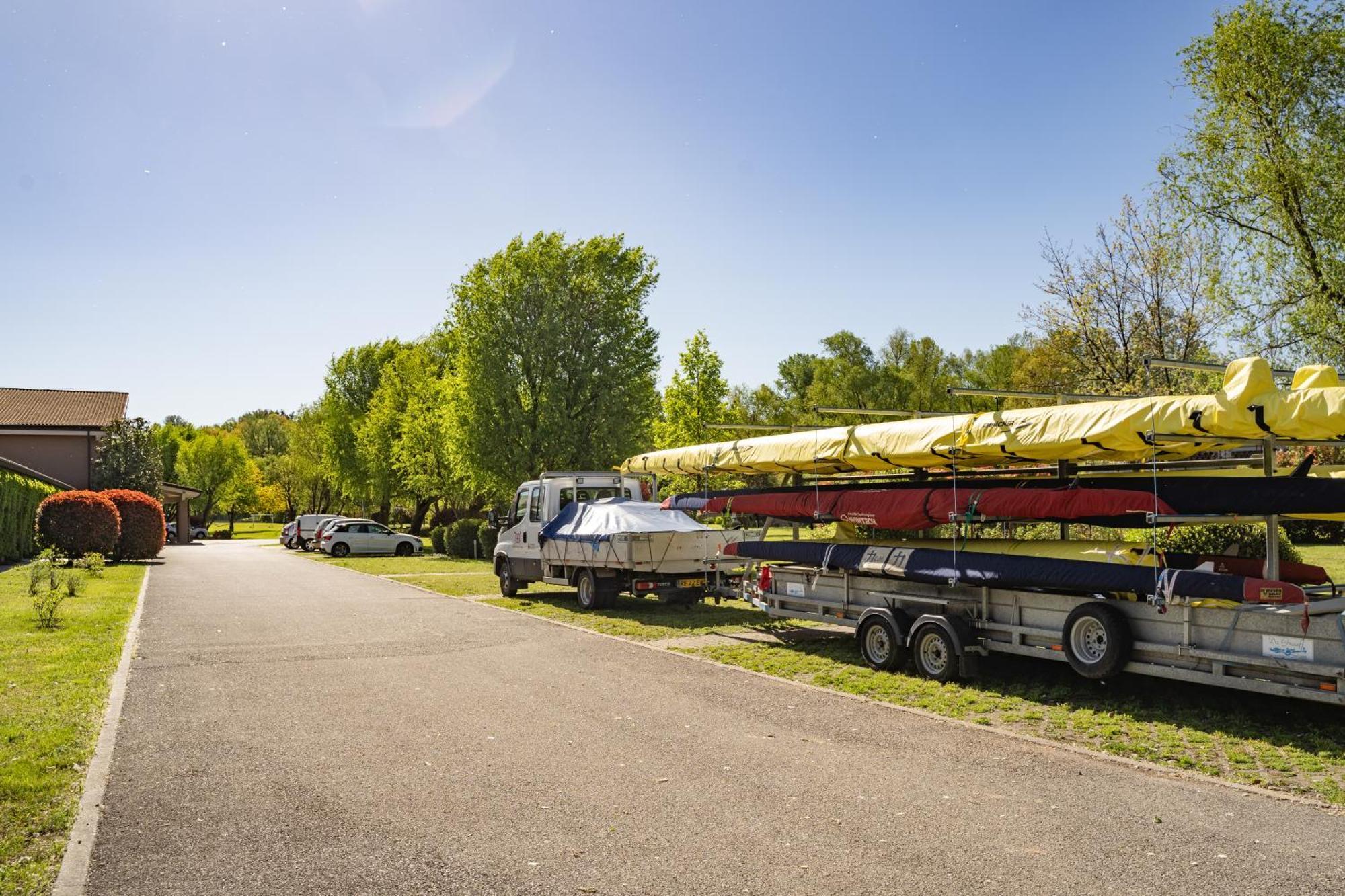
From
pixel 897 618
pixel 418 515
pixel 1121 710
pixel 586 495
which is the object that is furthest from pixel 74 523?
pixel 1121 710

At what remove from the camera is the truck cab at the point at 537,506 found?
64.3 ft

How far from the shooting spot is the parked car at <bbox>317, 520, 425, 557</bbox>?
40.3 metres

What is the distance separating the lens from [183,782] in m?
6.80

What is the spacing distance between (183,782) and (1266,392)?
29.4ft

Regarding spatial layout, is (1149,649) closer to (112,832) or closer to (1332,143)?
(112,832)

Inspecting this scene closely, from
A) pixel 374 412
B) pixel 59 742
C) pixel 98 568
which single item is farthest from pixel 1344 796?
pixel 374 412

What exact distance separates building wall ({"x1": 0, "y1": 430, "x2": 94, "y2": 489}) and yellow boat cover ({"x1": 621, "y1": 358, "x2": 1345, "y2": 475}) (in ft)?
163

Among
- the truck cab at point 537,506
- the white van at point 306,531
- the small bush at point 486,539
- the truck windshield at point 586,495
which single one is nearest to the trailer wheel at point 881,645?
the truck cab at point 537,506

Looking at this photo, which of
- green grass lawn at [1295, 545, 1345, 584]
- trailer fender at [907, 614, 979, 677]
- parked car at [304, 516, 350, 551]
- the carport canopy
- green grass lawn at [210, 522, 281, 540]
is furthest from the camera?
A: green grass lawn at [210, 522, 281, 540]

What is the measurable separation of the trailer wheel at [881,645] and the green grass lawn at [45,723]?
7712mm

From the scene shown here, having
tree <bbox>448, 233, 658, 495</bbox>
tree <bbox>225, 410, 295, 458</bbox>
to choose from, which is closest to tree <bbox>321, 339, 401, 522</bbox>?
tree <bbox>448, 233, 658, 495</bbox>

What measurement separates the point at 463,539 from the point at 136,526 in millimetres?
11357

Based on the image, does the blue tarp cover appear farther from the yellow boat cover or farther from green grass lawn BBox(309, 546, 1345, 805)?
the yellow boat cover

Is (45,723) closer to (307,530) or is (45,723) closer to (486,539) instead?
(486,539)
